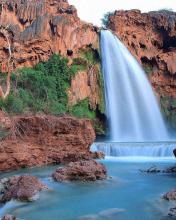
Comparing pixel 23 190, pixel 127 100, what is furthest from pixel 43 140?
pixel 127 100

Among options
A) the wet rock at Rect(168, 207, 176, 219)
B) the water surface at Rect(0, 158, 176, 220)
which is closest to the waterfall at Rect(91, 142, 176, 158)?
the water surface at Rect(0, 158, 176, 220)

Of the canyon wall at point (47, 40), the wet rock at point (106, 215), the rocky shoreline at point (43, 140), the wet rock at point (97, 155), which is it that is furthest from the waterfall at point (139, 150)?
the wet rock at point (106, 215)

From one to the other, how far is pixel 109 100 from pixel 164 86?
697cm

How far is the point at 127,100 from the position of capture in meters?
31.8

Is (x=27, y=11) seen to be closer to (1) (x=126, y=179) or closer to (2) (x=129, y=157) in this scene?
(2) (x=129, y=157)

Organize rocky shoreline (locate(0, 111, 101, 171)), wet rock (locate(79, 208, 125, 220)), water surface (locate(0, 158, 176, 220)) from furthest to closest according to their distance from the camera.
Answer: rocky shoreline (locate(0, 111, 101, 171))
water surface (locate(0, 158, 176, 220))
wet rock (locate(79, 208, 125, 220))

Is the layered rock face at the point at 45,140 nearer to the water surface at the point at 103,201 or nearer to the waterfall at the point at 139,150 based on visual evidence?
the waterfall at the point at 139,150

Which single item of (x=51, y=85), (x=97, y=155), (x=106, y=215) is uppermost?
(x=51, y=85)

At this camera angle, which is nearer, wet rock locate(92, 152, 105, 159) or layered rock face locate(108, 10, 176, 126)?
wet rock locate(92, 152, 105, 159)

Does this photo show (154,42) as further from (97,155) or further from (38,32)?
(97,155)

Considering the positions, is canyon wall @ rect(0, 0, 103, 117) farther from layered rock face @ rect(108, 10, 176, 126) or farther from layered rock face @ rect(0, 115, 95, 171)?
layered rock face @ rect(0, 115, 95, 171)

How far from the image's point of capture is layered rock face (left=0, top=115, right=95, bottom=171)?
16.9 metres

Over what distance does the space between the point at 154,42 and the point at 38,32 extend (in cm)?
1260

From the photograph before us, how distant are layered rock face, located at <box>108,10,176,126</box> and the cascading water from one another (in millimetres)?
2937
